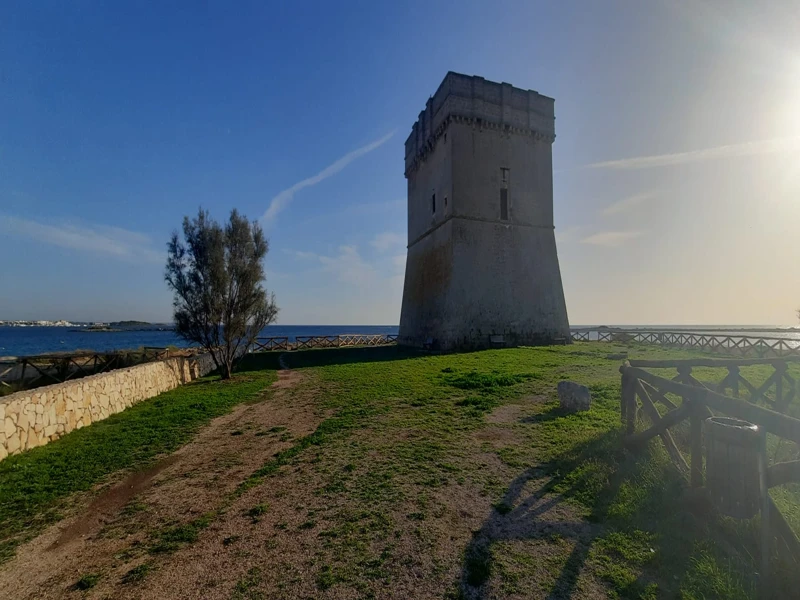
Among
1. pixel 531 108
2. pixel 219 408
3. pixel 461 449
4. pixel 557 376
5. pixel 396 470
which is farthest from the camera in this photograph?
pixel 531 108

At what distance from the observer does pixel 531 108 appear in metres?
24.8

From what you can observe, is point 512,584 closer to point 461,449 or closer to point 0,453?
point 461,449

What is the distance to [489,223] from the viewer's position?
23.6 meters

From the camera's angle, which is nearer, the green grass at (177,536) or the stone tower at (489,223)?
the green grass at (177,536)

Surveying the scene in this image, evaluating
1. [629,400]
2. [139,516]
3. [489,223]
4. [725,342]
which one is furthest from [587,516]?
[725,342]

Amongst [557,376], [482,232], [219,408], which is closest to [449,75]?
[482,232]

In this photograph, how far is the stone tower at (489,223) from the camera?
22.5 m

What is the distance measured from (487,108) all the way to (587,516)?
80.7 ft

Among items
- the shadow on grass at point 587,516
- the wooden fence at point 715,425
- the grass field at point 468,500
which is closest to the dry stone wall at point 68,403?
the grass field at point 468,500

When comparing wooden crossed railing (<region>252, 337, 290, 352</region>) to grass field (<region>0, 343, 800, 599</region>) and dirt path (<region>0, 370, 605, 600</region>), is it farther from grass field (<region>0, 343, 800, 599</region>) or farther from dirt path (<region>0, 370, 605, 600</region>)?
dirt path (<region>0, 370, 605, 600</region>)

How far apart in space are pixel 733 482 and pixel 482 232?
21.0 m

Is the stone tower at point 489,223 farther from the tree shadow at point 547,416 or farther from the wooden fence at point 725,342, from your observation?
the tree shadow at point 547,416

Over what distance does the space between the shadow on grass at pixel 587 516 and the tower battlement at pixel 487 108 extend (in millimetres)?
22327

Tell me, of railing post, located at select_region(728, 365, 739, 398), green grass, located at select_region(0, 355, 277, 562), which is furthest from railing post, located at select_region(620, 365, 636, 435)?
green grass, located at select_region(0, 355, 277, 562)
